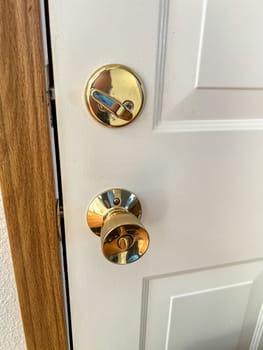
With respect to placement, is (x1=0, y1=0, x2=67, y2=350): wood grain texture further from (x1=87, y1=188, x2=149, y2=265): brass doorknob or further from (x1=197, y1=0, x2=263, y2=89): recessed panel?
(x1=197, y1=0, x2=263, y2=89): recessed panel

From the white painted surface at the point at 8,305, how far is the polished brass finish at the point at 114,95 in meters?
0.19

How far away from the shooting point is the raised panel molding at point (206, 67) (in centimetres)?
33

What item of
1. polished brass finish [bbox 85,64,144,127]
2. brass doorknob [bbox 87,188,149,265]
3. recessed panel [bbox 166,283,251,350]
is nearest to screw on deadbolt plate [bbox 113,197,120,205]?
brass doorknob [bbox 87,188,149,265]

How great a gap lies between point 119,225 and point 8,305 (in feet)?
0.89

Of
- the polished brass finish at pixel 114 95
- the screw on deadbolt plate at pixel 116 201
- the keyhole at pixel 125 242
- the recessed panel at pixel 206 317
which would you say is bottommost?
the recessed panel at pixel 206 317

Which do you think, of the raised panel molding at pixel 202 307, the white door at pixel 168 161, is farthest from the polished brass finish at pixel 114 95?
the raised panel molding at pixel 202 307

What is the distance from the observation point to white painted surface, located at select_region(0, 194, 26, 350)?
1.34ft

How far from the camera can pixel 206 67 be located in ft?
1.18

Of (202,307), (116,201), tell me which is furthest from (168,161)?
(202,307)

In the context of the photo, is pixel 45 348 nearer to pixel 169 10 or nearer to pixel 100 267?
pixel 100 267

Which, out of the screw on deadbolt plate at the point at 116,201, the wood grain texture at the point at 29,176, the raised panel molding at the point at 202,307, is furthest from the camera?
the raised panel molding at the point at 202,307

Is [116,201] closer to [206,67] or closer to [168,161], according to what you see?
[168,161]

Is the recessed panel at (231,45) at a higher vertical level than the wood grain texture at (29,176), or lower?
higher

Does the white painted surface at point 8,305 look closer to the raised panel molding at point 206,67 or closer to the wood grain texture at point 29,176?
the wood grain texture at point 29,176
